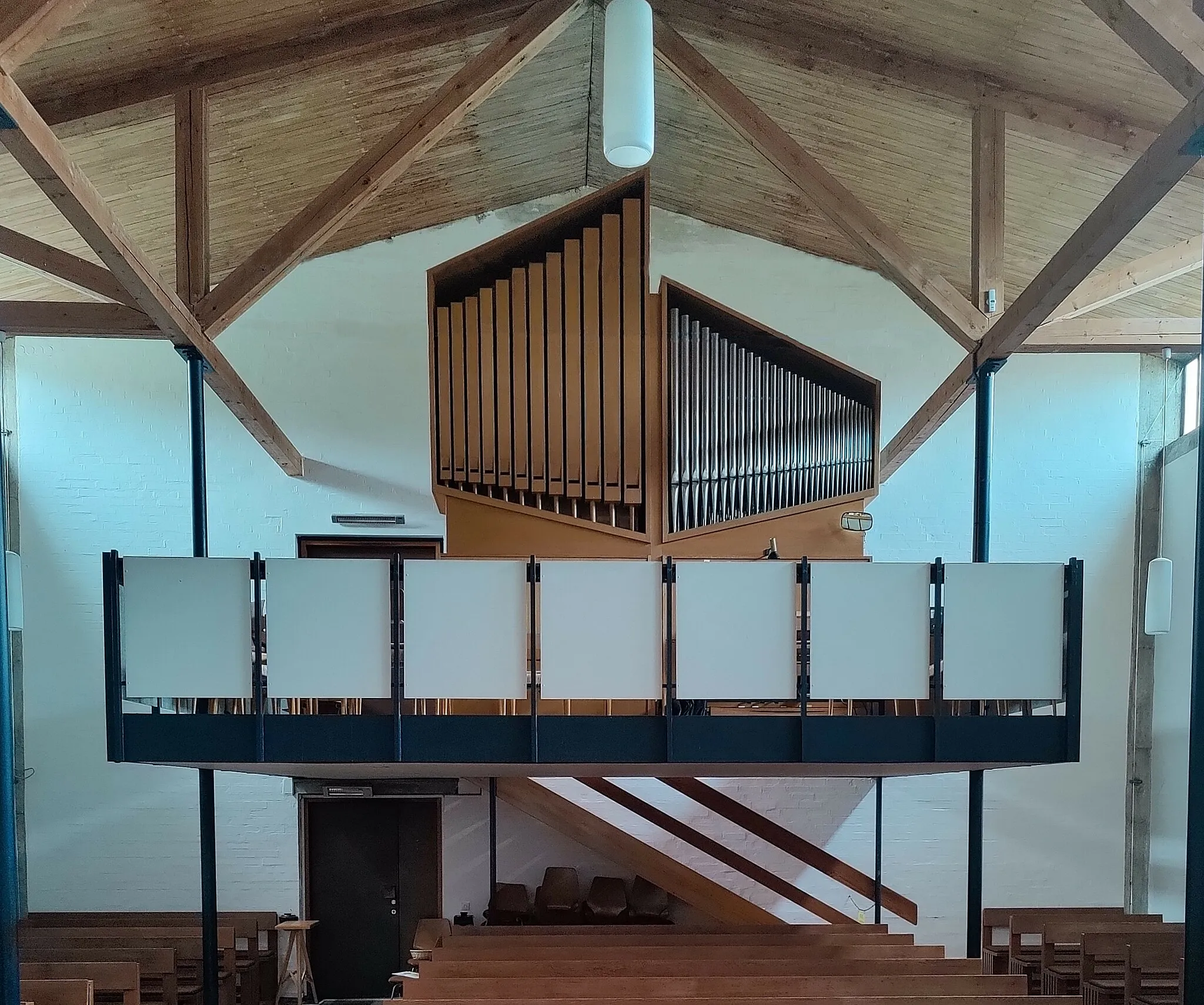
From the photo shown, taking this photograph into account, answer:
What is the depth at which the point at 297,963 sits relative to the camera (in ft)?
35.5

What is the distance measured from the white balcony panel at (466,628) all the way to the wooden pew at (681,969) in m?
1.95

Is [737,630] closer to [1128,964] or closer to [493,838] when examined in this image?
[1128,964]

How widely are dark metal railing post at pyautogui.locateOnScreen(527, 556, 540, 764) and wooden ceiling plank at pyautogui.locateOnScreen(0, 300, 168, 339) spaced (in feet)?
11.0

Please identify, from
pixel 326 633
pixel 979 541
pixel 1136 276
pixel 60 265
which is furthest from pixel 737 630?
pixel 60 265

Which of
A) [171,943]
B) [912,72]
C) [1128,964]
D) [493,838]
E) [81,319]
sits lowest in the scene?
[171,943]

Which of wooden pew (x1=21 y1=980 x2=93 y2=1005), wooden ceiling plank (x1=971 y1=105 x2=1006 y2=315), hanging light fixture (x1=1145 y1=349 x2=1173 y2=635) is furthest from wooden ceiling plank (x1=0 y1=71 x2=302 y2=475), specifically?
hanging light fixture (x1=1145 y1=349 x2=1173 y2=635)

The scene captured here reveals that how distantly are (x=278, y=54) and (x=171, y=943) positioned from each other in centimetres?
722

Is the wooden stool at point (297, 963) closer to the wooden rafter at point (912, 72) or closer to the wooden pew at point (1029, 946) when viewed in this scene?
the wooden pew at point (1029, 946)

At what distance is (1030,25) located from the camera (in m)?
7.11

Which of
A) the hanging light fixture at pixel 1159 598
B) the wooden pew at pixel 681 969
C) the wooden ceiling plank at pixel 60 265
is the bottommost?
the wooden pew at pixel 681 969

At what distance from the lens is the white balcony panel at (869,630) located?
6.39 m

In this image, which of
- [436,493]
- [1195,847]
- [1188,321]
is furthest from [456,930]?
[1188,321]

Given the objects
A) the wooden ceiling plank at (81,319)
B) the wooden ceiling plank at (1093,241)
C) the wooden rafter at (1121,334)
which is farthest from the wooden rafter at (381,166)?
the wooden rafter at (1121,334)

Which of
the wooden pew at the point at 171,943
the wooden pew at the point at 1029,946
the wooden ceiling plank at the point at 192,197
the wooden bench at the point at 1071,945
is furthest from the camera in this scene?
the wooden pew at the point at 1029,946
